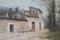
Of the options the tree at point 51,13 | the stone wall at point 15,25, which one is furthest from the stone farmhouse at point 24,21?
the tree at point 51,13

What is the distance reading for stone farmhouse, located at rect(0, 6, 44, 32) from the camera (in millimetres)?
1756

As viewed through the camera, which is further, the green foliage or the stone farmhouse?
the green foliage

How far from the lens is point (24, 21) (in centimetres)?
182

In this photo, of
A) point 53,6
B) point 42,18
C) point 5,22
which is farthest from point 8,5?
point 53,6

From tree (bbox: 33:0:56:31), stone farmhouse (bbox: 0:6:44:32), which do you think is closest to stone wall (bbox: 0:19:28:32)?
stone farmhouse (bbox: 0:6:44:32)

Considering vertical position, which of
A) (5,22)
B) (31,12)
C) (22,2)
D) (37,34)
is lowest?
(37,34)

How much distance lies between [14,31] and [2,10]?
300 mm

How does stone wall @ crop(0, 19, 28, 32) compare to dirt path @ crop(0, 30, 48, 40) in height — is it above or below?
above

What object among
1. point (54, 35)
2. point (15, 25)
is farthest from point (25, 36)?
point (54, 35)

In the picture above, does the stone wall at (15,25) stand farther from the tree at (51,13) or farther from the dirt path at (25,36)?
the tree at (51,13)

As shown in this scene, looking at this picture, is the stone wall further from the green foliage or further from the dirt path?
the green foliage

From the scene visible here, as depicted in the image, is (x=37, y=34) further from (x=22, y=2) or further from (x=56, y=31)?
(x=22, y=2)

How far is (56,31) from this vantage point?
1.92 m

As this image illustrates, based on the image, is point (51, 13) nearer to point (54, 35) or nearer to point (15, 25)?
point (54, 35)
